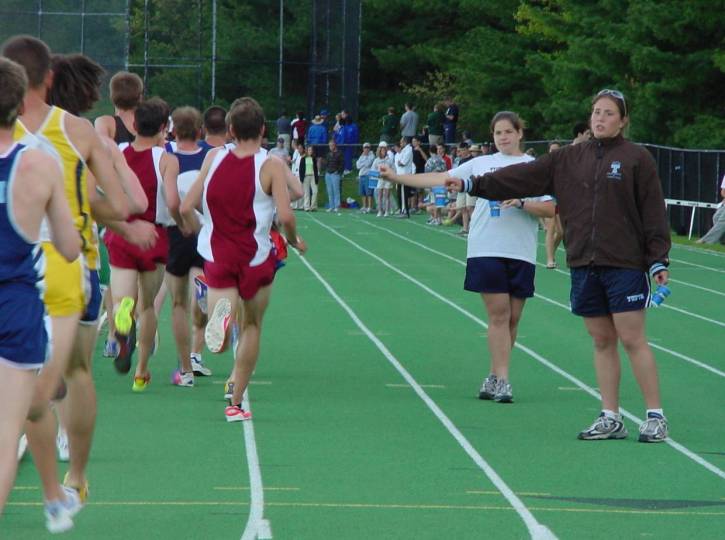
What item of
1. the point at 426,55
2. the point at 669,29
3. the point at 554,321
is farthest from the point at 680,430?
the point at 426,55

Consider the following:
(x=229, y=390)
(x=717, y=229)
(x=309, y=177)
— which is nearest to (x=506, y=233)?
(x=229, y=390)

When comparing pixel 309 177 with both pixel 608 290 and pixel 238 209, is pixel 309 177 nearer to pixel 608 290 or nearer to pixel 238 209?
pixel 238 209

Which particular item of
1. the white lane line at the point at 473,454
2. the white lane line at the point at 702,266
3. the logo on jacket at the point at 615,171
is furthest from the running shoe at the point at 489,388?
the white lane line at the point at 702,266

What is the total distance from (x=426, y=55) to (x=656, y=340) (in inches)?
1860

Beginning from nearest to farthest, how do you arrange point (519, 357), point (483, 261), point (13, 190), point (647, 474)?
1. point (13, 190)
2. point (647, 474)
3. point (483, 261)
4. point (519, 357)

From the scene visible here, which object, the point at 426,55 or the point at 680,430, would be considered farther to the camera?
the point at 426,55

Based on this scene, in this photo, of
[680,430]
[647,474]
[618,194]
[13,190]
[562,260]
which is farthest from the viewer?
[562,260]

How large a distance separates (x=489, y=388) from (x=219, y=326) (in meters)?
2.33

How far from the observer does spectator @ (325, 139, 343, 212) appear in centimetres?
4378

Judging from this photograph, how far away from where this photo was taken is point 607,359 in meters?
9.91

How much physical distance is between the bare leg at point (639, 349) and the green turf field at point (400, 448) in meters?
0.32

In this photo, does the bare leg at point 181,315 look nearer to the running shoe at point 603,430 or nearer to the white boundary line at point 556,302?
the running shoe at point 603,430

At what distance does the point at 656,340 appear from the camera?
15.7 meters

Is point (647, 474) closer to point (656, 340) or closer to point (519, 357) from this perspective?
point (519, 357)
